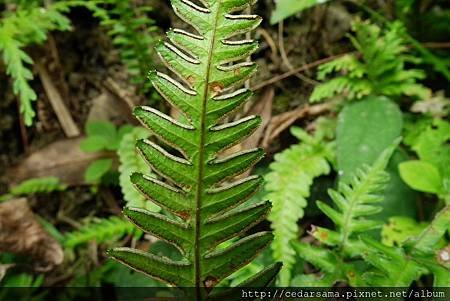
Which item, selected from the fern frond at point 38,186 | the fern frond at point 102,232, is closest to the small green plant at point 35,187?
the fern frond at point 38,186

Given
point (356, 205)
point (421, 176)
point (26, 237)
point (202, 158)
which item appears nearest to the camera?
point (202, 158)

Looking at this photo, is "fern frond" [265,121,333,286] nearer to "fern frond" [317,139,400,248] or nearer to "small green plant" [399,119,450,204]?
"fern frond" [317,139,400,248]

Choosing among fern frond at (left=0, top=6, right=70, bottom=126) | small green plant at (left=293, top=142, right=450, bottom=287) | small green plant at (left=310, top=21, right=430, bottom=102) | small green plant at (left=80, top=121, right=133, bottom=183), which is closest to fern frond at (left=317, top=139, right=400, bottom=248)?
small green plant at (left=293, top=142, right=450, bottom=287)

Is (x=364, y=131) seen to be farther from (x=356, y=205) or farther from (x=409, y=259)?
(x=409, y=259)

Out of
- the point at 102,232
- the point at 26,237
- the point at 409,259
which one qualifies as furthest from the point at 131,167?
the point at 409,259

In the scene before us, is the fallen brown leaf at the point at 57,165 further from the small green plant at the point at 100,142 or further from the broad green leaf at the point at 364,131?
the broad green leaf at the point at 364,131

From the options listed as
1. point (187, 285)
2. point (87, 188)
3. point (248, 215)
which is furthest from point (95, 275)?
point (248, 215)
